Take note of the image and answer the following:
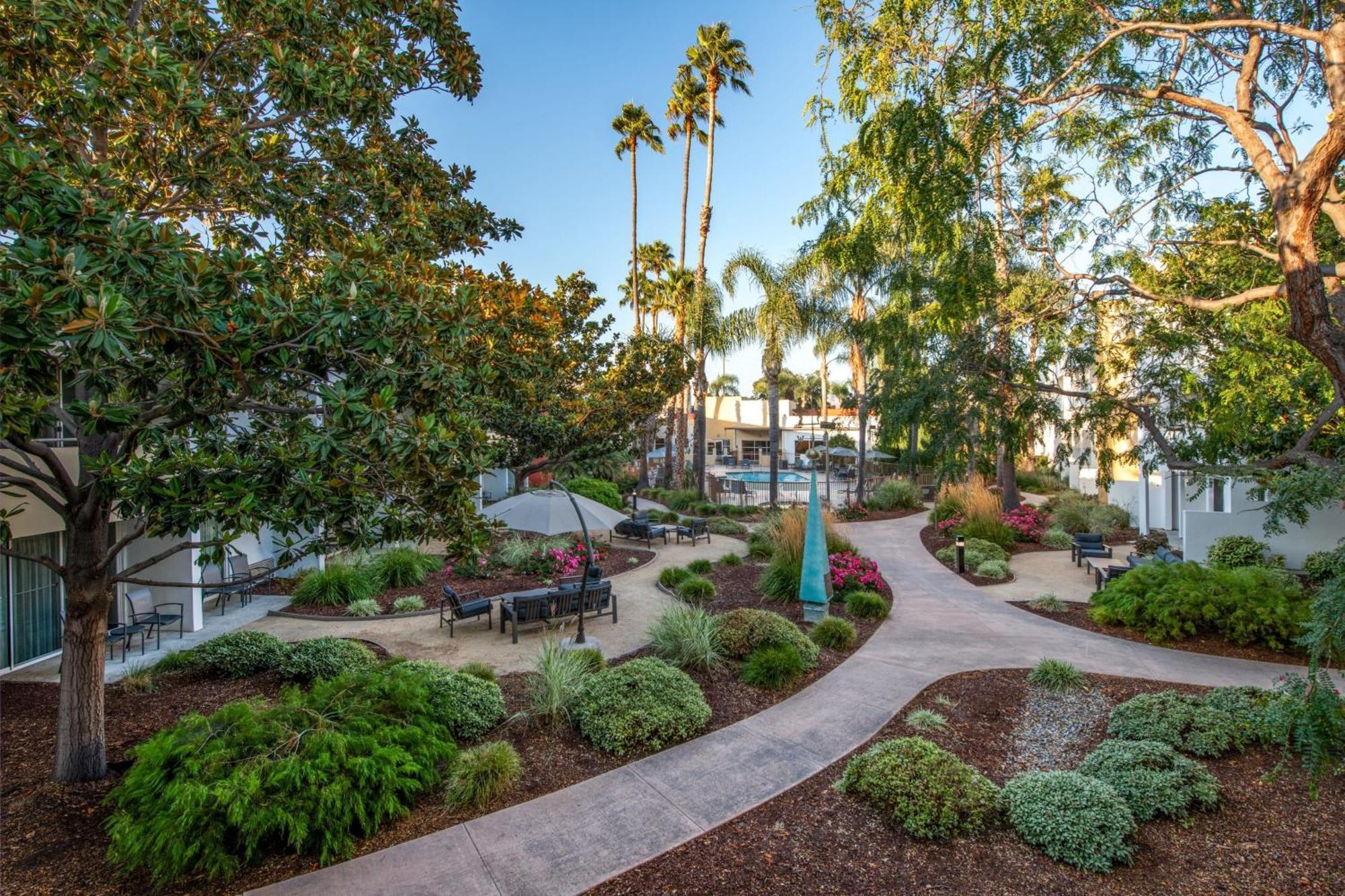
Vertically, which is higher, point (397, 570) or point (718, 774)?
point (397, 570)

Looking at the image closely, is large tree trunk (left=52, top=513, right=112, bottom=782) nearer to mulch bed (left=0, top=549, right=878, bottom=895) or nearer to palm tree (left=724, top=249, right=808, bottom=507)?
mulch bed (left=0, top=549, right=878, bottom=895)

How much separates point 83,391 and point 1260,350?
42.6 feet

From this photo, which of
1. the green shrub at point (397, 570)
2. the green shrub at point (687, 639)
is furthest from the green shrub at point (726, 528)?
the green shrub at point (687, 639)

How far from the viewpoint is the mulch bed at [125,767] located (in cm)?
404

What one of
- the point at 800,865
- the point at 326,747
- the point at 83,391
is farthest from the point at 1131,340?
the point at 83,391

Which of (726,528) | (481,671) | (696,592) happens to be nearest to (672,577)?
(696,592)

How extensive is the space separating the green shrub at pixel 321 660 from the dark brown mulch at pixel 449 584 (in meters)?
3.50

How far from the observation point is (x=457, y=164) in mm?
7875

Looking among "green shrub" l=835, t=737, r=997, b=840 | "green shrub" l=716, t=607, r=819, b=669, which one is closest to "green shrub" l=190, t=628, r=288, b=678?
"green shrub" l=716, t=607, r=819, b=669

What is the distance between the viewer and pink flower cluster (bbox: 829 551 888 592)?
1144 cm

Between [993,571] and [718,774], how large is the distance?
10.0 metres

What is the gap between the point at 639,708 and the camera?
20.2 feet

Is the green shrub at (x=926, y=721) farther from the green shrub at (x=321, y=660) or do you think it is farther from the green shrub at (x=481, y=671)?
the green shrub at (x=321, y=660)

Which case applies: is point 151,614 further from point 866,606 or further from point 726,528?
point 726,528
